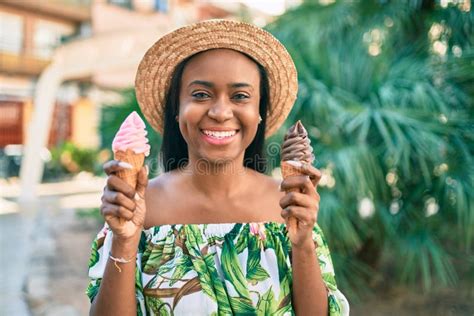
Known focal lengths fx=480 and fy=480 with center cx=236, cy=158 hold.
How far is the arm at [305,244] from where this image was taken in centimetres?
121

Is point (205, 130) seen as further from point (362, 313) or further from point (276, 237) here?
point (362, 313)

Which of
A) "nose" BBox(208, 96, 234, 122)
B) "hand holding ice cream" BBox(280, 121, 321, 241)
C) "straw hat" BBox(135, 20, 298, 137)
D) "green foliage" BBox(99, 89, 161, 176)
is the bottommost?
"hand holding ice cream" BBox(280, 121, 321, 241)

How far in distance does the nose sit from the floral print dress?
12.9 inches

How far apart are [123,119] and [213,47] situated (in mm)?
2832

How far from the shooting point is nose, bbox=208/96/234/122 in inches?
53.6

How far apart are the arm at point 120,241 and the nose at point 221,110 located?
29 cm

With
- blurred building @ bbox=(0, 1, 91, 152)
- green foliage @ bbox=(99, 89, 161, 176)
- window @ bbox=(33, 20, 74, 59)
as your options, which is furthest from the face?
window @ bbox=(33, 20, 74, 59)

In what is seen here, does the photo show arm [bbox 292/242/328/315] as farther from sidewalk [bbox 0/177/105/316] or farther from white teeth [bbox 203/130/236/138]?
sidewalk [bbox 0/177/105/316]

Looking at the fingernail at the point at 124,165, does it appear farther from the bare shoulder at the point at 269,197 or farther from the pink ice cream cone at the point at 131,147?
the bare shoulder at the point at 269,197

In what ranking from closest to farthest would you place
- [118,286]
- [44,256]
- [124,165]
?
[124,165], [118,286], [44,256]

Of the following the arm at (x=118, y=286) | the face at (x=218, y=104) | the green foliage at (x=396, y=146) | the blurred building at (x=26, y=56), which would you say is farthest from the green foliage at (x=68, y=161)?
the arm at (x=118, y=286)

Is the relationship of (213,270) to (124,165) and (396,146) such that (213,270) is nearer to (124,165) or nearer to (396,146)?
(124,165)

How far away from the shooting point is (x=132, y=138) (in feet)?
4.02

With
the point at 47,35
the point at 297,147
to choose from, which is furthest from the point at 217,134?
the point at 47,35
